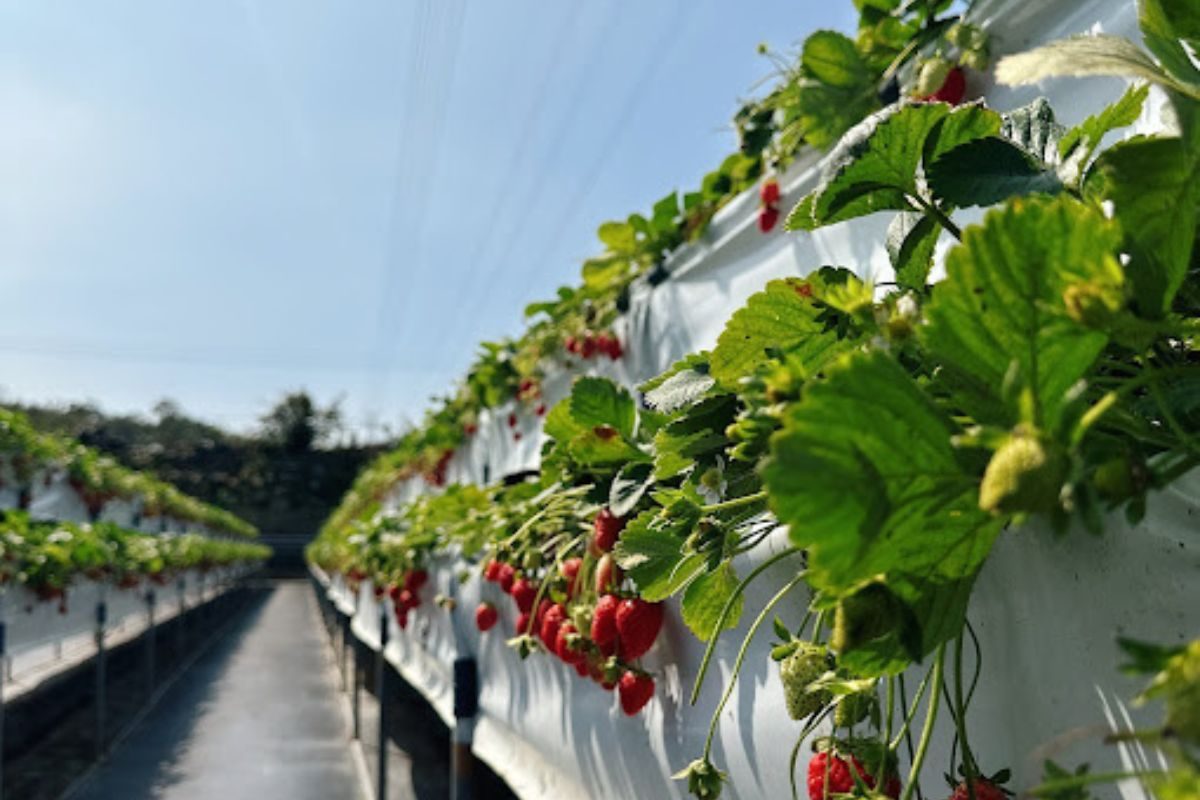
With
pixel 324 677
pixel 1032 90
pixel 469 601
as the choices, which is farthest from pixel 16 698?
pixel 1032 90

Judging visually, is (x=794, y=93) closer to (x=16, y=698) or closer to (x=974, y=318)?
(x=974, y=318)

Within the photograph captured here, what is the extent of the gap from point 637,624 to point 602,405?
0.26 meters

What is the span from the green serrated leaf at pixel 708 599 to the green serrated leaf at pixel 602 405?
→ 0.37 metres

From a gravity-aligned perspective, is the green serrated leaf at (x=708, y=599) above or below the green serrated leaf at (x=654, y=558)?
below

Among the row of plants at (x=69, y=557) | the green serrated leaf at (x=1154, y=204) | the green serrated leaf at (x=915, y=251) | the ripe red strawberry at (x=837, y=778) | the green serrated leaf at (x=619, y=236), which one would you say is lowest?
the ripe red strawberry at (x=837, y=778)

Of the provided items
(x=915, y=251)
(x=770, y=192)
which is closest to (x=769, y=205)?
(x=770, y=192)

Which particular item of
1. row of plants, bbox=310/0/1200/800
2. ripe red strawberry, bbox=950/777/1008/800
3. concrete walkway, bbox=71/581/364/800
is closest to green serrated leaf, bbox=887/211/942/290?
row of plants, bbox=310/0/1200/800

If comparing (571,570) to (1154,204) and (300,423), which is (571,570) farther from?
(300,423)

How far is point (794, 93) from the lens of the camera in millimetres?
1709

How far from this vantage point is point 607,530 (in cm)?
123

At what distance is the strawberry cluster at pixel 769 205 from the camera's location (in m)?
1.55

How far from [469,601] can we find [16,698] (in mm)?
5897

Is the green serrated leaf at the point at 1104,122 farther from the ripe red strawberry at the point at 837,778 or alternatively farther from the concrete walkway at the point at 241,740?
the concrete walkway at the point at 241,740

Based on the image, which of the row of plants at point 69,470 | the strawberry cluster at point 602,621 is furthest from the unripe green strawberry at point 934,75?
the row of plants at point 69,470
